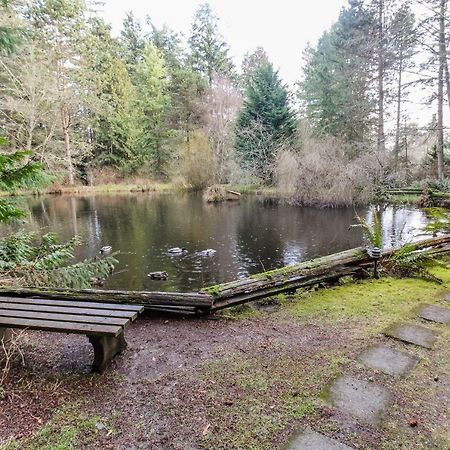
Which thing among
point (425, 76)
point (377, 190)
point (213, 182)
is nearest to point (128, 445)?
point (377, 190)

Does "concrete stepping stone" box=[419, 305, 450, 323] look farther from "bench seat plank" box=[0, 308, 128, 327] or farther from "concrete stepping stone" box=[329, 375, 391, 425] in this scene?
"bench seat plank" box=[0, 308, 128, 327]

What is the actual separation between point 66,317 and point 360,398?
1973 mm

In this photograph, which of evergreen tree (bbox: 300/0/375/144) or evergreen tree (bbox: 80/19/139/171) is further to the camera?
evergreen tree (bbox: 80/19/139/171)

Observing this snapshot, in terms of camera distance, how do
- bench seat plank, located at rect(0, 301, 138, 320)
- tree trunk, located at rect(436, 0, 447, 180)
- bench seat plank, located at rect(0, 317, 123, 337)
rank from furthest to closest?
tree trunk, located at rect(436, 0, 447, 180) < bench seat plank, located at rect(0, 301, 138, 320) < bench seat plank, located at rect(0, 317, 123, 337)

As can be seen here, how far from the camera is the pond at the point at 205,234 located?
281 inches

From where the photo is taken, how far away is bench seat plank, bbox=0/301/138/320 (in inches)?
91.2

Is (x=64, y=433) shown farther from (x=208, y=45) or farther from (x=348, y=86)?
(x=208, y=45)

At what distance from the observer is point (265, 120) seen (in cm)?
2009

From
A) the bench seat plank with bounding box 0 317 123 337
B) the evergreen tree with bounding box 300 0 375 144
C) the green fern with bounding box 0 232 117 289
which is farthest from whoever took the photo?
the evergreen tree with bounding box 300 0 375 144

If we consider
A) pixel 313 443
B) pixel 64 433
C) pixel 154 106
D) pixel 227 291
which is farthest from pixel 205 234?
pixel 154 106

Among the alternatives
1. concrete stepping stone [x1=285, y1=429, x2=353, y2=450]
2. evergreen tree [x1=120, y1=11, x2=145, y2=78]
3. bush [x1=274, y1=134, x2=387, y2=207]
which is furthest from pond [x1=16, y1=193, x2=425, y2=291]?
evergreen tree [x1=120, y1=11, x2=145, y2=78]

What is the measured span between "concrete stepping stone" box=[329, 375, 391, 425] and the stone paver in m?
0.78

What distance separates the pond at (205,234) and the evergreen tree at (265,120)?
4.32 m

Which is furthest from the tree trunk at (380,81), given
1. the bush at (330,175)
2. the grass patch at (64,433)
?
the grass patch at (64,433)
